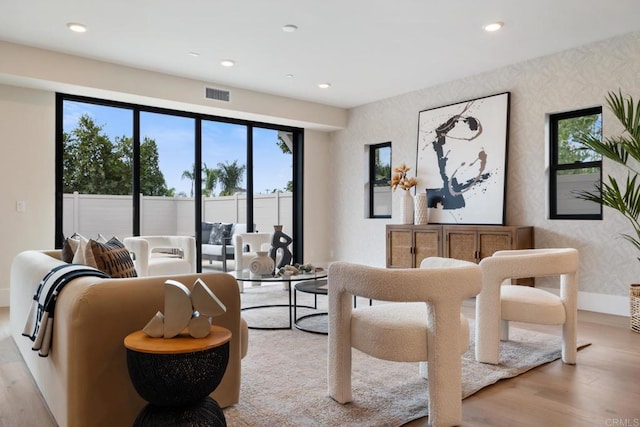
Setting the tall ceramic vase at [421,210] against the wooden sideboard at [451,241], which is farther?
the tall ceramic vase at [421,210]

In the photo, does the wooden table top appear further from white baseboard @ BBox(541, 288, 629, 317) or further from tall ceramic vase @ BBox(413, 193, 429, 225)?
tall ceramic vase @ BBox(413, 193, 429, 225)

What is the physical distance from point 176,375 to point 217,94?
470 cm

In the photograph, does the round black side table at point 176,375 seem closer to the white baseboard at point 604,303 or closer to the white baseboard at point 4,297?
the white baseboard at point 4,297

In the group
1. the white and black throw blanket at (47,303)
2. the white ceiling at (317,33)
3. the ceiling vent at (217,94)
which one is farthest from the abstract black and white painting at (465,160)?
the white and black throw blanket at (47,303)

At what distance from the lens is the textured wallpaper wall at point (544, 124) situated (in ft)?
13.8

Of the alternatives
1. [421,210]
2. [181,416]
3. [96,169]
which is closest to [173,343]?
[181,416]

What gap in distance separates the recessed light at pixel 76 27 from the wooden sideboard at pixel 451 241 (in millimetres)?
3966

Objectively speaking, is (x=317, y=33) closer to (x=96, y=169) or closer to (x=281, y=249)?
(x=281, y=249)

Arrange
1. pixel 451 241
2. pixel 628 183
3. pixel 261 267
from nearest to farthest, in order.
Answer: pixel 628 183 < pixel 261 267 < pixel 451 241

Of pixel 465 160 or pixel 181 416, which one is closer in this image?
pixel 181 416

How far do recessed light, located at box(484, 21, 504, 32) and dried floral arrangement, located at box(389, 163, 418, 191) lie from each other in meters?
2.22

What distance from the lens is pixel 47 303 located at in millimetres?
1883

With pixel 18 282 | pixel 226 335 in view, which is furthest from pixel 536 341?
pixel 18 282

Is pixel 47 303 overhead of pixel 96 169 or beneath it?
beneath
